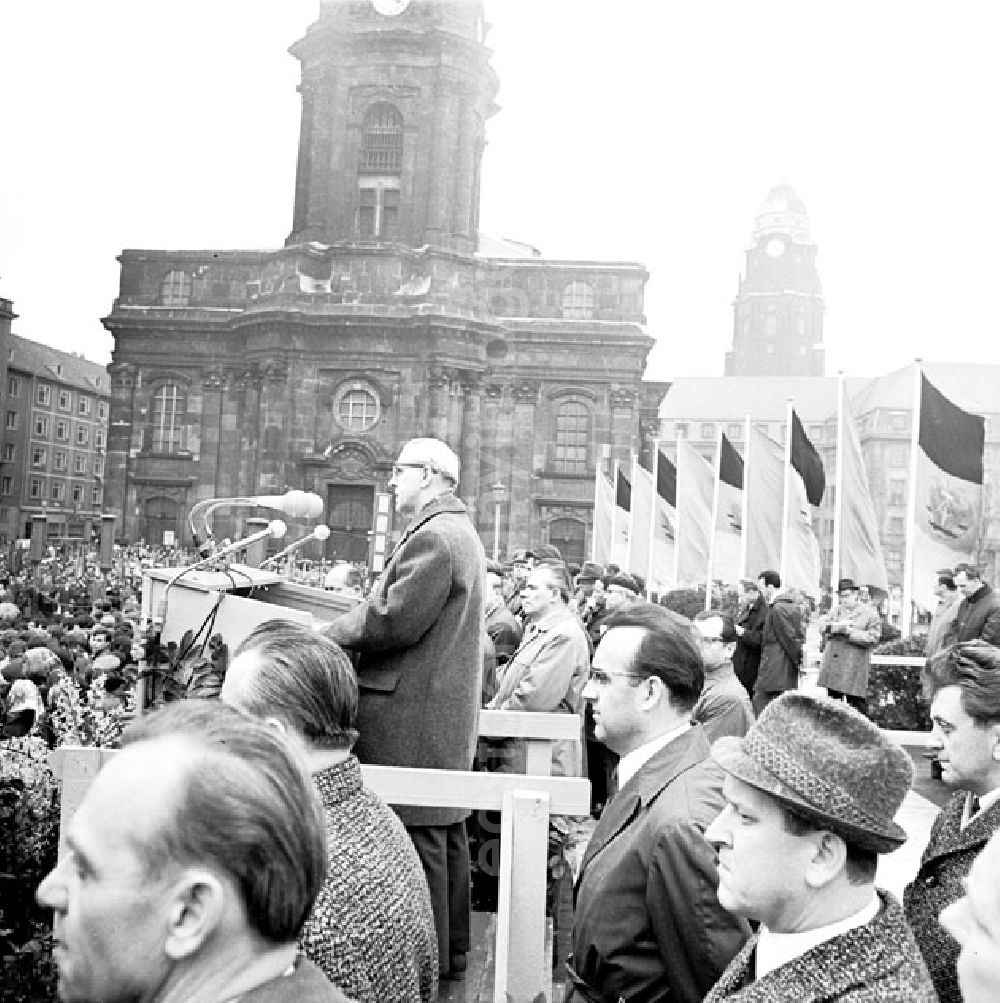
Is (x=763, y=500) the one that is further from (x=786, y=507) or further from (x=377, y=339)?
(x=377, y=339)

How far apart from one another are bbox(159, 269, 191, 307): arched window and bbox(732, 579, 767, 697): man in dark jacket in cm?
3363

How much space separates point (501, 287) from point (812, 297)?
69.7 m

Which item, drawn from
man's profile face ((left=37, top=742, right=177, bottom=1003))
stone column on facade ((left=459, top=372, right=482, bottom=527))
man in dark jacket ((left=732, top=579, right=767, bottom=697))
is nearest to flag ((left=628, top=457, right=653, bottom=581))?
man in dark jacket ((left=732, top=579, right=767, bottom=697))

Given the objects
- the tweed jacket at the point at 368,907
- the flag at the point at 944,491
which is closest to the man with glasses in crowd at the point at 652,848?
the tweed jacket at the point at 368,907

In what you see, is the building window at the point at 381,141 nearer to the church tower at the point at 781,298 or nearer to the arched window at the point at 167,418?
the arched window at the point at 167,418

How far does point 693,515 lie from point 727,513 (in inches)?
46.9

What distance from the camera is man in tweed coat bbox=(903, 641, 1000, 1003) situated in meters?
2.85

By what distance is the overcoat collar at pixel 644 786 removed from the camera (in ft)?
9.59

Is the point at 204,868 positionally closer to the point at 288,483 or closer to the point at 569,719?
the point at 569,719

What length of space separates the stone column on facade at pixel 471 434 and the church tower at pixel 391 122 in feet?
16.9

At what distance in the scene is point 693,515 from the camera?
2055cm

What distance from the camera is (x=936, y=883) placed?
2982 millimetres

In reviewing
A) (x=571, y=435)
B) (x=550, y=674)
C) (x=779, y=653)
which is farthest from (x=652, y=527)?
(x=550, y=674)

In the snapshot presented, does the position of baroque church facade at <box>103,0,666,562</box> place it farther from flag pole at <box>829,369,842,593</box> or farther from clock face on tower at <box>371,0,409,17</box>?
Result: flag pole at <box>829,369,842,593</box>
